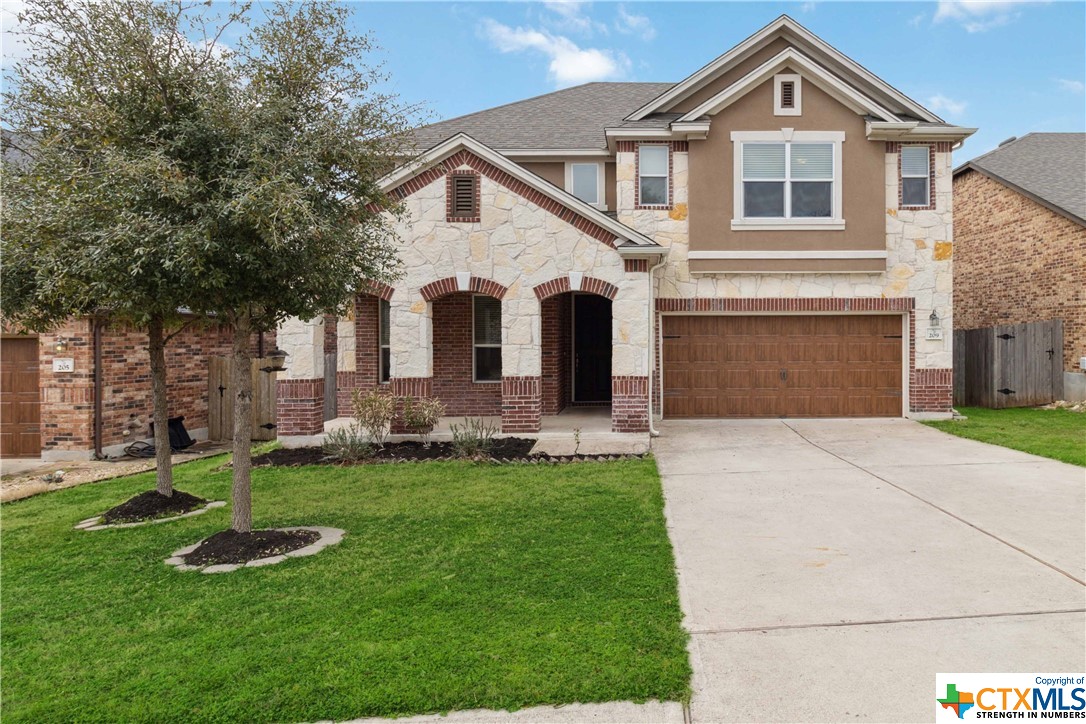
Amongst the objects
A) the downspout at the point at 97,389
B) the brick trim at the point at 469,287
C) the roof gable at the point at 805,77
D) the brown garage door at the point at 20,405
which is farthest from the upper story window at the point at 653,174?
the brown garage door at the point at 20,405

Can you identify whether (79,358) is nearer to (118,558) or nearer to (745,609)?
(118,558)

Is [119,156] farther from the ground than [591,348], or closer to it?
farther from the ground

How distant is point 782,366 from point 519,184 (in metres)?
7.09

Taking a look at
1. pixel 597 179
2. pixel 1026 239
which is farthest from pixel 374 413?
pixel 1026 239

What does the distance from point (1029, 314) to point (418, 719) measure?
20060mm

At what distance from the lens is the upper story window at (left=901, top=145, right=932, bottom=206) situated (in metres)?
13.4

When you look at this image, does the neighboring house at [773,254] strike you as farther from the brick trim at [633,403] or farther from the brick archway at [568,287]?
the brick trim at [633,403]

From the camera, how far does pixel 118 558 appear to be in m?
5.84

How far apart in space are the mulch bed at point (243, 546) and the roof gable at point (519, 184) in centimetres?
703

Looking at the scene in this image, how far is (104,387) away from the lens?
11.6 m

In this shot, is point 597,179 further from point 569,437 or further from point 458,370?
point 569,437

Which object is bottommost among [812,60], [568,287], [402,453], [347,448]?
[402,453]

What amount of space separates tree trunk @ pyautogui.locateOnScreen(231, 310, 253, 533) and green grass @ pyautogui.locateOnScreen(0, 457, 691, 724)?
2.42 ft

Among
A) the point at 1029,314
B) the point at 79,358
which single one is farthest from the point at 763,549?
the point at 1029,314
